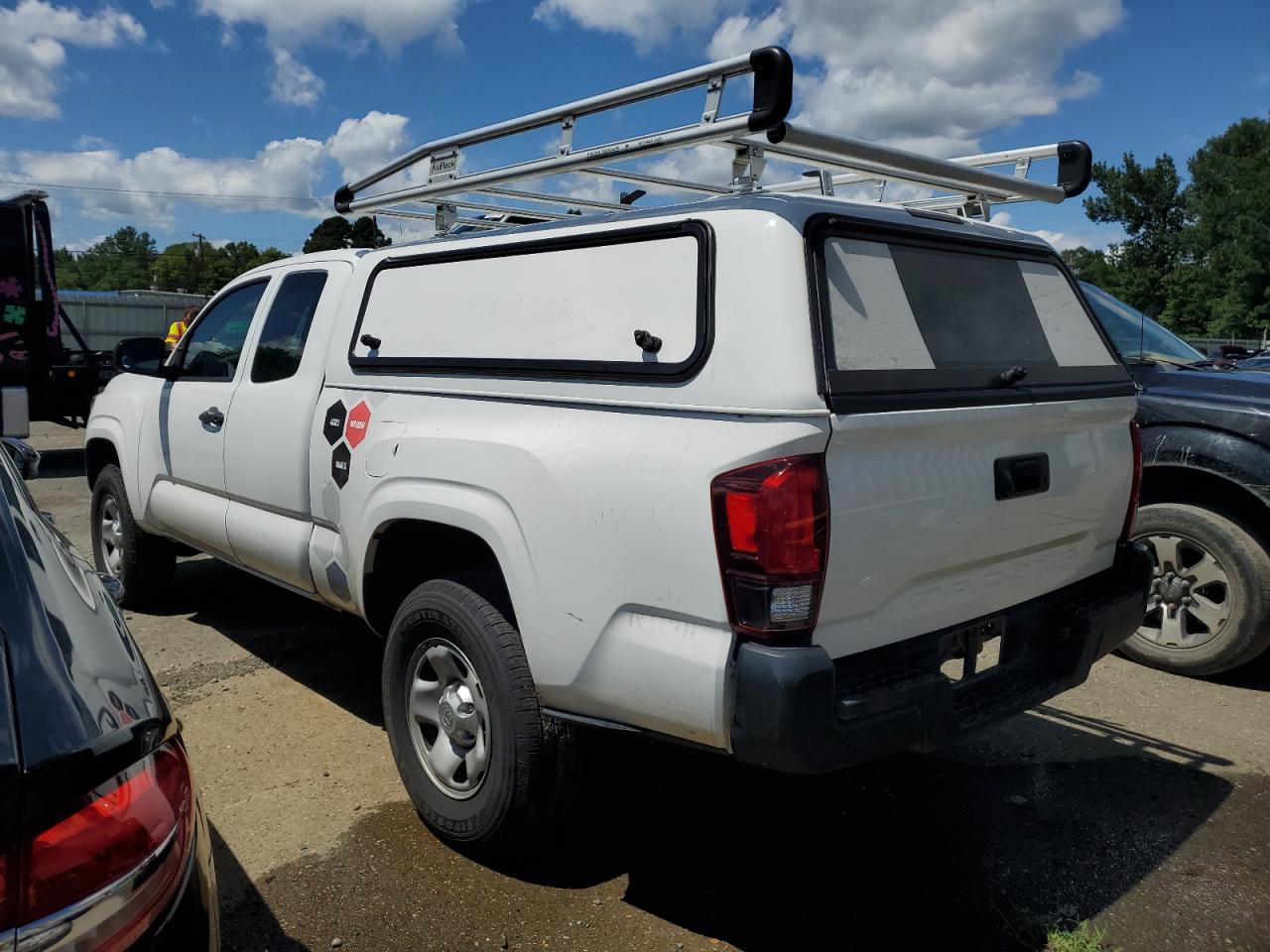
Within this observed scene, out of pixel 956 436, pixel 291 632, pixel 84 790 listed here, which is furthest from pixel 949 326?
pixel 291 632

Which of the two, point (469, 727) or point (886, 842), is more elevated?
point (469, 727)

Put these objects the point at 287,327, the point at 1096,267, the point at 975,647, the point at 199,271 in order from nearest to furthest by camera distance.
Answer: the point at 975,647 → the point at 287,327 → the point at 1096,267 → the point at 199,271

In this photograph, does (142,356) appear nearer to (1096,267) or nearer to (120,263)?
(1096,267)

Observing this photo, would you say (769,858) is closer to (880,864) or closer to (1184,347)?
(880,864)

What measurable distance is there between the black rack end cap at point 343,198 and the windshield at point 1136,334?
156 inches

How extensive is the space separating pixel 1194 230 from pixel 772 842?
6403 centimetres

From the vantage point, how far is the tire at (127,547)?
17.5ft

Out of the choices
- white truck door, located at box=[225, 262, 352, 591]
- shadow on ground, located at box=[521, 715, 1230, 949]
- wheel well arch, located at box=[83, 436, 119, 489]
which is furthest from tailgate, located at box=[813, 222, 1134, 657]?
wheel well arch, located at box=[83, 436, 119, 489]

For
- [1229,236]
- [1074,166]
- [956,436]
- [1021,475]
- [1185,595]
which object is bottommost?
[1185,595]

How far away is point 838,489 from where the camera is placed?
7.67 feet

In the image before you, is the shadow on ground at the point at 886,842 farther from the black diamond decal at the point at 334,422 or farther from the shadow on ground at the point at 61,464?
the shadow on ground at the point at 61,464

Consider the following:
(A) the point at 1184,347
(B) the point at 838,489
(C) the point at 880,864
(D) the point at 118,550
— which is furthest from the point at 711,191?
(D) the point at 118,550

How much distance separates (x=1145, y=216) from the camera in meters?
57.7

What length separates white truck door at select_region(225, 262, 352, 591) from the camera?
3865mm
